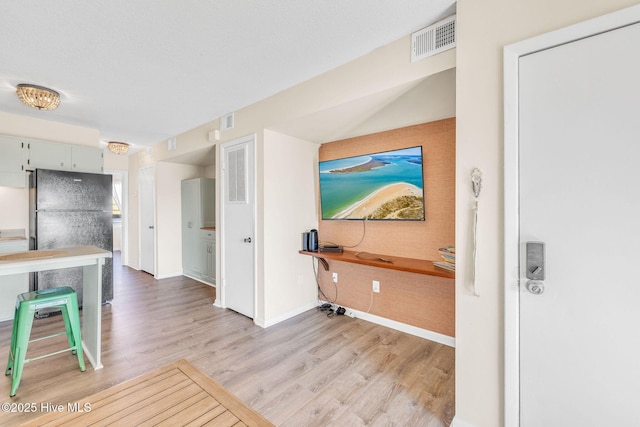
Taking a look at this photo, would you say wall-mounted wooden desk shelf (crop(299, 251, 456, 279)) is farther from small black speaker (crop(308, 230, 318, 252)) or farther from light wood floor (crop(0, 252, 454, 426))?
light wood floor (crop(0, 252, 454, 426))

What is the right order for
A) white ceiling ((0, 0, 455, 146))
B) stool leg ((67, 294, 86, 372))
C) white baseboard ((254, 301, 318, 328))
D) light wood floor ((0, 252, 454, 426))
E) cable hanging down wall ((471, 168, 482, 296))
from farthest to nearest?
1. white baseboard ((254, 301, 318, 328))
2. stool leg ((67, 294, 86, 372))
3. light wood floor ((0, 252, 454, 426))
4. white ceiling ((0, 0, 455, 146))
5. cable hanging down wall ((471, 168, 482, 296))

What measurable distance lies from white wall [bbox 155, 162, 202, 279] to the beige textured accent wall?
343cm

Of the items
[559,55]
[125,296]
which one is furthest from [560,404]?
[125,296]

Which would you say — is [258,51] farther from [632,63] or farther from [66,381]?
[66,381]

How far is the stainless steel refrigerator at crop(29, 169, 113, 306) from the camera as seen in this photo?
11.2 ft

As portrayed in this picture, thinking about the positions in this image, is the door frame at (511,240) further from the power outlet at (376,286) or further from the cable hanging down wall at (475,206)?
the power outlet at (376,286)

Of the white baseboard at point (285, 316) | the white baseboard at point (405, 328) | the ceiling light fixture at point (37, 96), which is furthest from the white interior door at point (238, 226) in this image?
the ceiling light fixture at point (37, 96)

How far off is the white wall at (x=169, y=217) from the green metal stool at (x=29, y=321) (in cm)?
304

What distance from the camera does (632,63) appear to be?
1.22 m

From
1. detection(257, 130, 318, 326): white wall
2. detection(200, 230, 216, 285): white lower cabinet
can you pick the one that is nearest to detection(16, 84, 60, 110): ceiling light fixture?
detection(257, 130, 318, 326): white wall

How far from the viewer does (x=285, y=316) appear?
3.29 m

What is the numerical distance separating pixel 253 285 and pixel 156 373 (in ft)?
5.87

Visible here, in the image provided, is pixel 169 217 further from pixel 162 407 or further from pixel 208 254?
pixel 162 407

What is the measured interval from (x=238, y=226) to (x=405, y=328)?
89.3 inches
